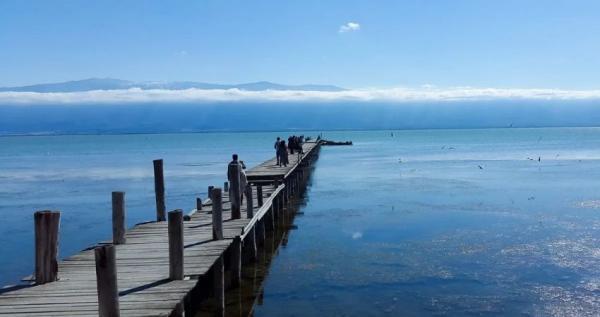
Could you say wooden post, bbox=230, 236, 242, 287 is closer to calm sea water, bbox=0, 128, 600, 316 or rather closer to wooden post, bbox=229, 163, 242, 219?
calm sea water, bbox=0, 128, 600, 316

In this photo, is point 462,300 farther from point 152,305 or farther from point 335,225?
point 335,225

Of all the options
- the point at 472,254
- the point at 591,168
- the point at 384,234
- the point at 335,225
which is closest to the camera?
the point at 472,254

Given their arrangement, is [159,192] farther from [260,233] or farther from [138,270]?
[138,270]

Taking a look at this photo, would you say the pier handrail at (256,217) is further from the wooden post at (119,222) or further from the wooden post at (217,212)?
the wooden post at (119,222)

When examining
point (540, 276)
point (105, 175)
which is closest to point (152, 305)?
point (540, 276)

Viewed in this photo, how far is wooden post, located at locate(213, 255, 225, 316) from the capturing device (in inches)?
545

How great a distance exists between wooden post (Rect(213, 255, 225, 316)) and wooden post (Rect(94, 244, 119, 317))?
4.90 m

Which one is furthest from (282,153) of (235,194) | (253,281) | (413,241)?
(253,281)

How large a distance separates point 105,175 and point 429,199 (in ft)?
102

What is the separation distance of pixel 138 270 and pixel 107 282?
3.48 meters

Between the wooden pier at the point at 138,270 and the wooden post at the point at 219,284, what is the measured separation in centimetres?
2

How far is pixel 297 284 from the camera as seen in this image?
661 inches

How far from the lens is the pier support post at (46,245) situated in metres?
11.4

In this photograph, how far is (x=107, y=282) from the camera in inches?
352
